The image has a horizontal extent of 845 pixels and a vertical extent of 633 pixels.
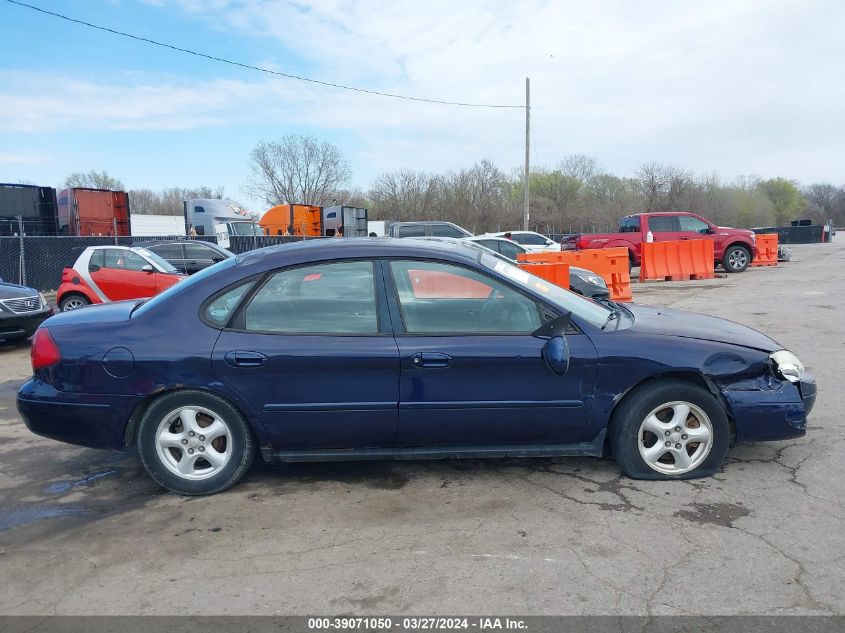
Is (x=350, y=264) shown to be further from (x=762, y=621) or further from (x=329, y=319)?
(x=762, y=621)

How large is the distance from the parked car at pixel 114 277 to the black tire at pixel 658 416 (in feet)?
31.0

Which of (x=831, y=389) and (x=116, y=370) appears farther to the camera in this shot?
(x=831, y=389)

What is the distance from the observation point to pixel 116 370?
3766 millimetres

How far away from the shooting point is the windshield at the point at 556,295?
156 inches

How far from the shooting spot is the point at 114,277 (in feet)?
37.3

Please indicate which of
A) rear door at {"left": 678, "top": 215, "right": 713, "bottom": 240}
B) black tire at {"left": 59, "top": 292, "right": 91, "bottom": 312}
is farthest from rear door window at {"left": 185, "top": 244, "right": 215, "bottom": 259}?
rear door at {"left": 678, "top": 215, "right": 713, "bottom": 240}

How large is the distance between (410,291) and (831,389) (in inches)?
176

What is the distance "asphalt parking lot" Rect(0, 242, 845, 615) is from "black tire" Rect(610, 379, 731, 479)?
0.32 ft

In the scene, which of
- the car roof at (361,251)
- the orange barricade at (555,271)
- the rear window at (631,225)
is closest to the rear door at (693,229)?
the rear window at (631,225)

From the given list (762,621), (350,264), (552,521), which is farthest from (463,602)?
(350,264)

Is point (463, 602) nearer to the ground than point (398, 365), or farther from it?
nearer to the ground

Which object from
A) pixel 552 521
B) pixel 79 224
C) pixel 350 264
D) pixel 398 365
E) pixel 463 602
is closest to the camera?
pixel 463 602

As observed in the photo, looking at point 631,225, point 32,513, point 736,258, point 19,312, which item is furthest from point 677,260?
point 32,513

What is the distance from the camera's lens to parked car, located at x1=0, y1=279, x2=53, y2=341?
9.17m
